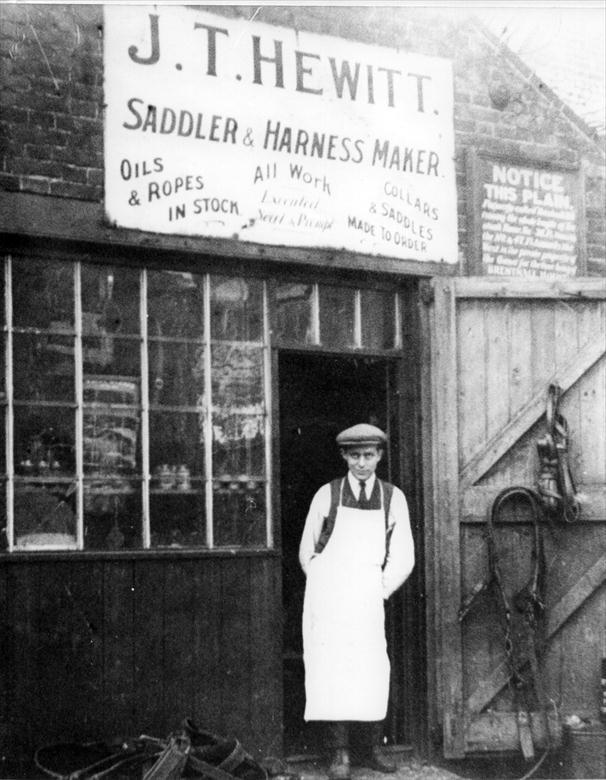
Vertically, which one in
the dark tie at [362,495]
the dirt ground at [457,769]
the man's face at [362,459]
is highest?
the man's face at [362,459]

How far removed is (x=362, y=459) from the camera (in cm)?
632

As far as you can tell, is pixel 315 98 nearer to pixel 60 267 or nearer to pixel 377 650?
pixel 60 267

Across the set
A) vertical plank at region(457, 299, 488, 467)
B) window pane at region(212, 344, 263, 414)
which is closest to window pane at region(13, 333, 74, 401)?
window pane at region(212, 344, 263, 414)

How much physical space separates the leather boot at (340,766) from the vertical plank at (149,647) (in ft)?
3.13

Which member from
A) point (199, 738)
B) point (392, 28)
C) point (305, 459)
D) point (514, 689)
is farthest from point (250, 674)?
point (392, 28)

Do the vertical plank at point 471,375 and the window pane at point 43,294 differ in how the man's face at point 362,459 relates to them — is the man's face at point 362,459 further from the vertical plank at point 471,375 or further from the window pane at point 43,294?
the window pane at point 43,294

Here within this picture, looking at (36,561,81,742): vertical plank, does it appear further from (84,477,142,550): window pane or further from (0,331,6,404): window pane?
(0,331,6,404): window pane

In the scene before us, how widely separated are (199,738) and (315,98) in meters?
3.58

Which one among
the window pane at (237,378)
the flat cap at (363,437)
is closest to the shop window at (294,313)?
the window pane at (237,378)

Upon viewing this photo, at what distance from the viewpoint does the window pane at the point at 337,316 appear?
258 inches

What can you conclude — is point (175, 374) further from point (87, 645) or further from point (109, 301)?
point (87, 645)

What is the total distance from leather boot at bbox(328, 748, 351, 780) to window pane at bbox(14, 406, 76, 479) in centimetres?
211

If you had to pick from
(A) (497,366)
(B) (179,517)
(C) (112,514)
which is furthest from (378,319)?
(C) (112,514)

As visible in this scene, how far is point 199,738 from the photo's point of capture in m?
5.60
